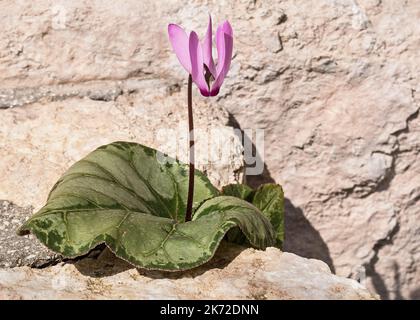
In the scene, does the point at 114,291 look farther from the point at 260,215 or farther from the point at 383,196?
the point at 383,196

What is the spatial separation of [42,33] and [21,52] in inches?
4.0

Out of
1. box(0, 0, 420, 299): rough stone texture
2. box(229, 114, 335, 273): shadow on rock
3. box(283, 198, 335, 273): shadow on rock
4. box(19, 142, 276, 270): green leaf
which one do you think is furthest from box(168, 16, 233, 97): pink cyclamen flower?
box(283, 198, 335, 273): shadow on rock

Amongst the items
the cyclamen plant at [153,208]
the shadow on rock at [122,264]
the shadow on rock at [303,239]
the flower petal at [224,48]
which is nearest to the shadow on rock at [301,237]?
the shadow on rock at [303,239]

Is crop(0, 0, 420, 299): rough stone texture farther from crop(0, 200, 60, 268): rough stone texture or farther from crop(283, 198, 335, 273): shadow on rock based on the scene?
crop(0, 200, 60, 268): rough stone texture

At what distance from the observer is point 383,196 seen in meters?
3.20

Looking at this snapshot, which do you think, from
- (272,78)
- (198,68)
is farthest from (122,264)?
(272,78)

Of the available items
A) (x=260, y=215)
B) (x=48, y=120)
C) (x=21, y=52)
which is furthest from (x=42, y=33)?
(x=260, y=215)

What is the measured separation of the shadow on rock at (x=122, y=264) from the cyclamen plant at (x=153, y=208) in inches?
2.5

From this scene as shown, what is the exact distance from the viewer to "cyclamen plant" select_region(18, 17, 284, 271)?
211 centimetres

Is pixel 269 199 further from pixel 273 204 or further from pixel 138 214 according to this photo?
pixel 138 214

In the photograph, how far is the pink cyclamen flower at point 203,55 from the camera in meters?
2.22

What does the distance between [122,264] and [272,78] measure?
1082mm

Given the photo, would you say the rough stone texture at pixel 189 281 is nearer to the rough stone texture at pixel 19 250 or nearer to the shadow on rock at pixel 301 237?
the rough stone texture at pixel 19 250

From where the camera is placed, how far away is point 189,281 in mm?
2154
